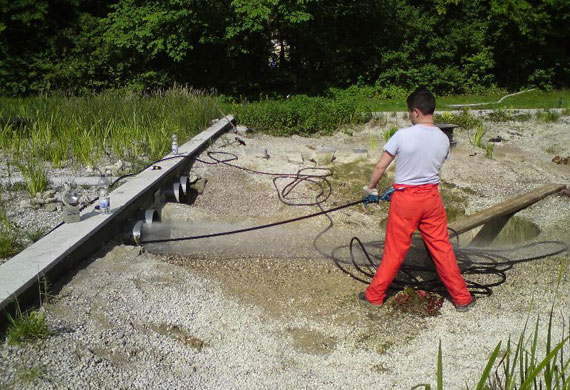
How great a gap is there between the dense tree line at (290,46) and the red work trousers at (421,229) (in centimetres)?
1069

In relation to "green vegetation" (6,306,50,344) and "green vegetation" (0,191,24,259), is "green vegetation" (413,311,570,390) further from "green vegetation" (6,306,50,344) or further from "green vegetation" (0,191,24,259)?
"green vegetation" (0,191,24,259)

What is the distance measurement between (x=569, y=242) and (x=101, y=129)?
20.6 feet

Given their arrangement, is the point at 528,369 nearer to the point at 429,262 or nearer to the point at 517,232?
the point at 429,262

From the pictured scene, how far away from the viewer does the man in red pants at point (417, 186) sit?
12.2ft


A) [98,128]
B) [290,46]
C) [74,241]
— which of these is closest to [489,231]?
[74,241]

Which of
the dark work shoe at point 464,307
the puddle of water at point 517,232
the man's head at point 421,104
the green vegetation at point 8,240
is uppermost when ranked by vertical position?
the man's head at point 421,104

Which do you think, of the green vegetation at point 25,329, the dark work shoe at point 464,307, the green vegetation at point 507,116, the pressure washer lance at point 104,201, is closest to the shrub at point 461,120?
the green vegetation at point 507,116

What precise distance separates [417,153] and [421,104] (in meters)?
0.34

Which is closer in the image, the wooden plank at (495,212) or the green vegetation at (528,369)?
the green vegetation at (528,369)

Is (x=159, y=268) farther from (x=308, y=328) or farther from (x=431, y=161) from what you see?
(x=431, y=161)

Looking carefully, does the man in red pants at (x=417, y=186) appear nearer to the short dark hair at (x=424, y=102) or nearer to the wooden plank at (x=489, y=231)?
the short dark hair at (x=424, y=102)

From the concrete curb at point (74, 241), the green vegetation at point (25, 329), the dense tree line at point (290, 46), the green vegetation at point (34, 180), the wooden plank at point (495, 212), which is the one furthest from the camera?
the dense tree line at point (290, 46)

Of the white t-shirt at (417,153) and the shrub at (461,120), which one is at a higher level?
the white t-shirt at (417,153)

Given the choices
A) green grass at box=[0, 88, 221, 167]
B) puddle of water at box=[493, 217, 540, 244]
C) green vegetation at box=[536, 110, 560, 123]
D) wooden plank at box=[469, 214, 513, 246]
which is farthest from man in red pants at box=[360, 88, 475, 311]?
green vegetation at box=[536, 110, 560, 123]
